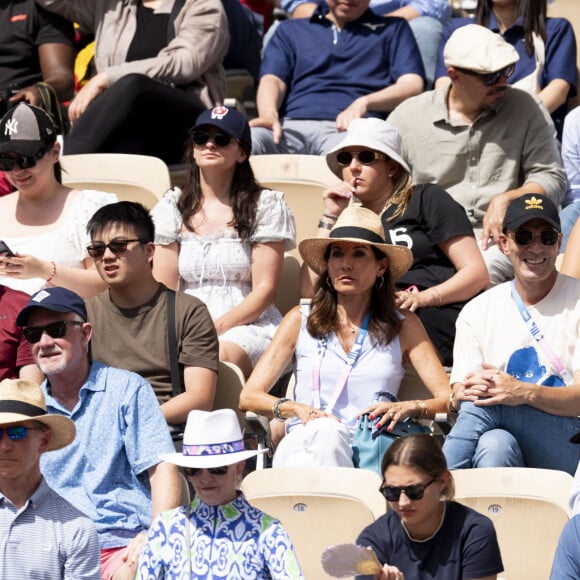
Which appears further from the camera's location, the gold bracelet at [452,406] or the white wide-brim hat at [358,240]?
the white wide-brim hat at [358,240]

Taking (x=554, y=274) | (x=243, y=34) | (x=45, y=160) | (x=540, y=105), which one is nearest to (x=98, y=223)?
(x=45, y=160)

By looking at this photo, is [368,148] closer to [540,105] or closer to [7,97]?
[540,105]

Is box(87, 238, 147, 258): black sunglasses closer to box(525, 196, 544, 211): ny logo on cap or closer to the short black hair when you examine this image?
the short black hair

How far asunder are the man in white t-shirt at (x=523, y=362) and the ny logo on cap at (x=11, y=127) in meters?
2.13

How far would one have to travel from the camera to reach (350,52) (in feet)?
27.1

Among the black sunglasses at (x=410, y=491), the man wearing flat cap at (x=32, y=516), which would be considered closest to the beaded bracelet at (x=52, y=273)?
the man wearing flat cap at (x=32, y=516)

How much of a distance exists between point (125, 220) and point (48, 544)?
6.11ft

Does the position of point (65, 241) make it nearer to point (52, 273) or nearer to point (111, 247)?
point (52, 273)

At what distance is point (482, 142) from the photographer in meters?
7.14

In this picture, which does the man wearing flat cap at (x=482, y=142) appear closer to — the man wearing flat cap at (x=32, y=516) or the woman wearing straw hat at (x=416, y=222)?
the woman wearing straw hat at (x=416, y=222)

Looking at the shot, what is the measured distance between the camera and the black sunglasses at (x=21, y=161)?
21.2 feet

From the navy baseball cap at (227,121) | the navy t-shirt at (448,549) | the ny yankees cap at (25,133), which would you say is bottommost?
the navy t-shirt at (448,549)

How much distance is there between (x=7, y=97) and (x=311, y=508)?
4.08 metres

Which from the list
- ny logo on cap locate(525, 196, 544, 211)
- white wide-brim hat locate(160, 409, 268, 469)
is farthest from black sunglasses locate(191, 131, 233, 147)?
white wide-brim hat locate(160, 409, 268, 469)
